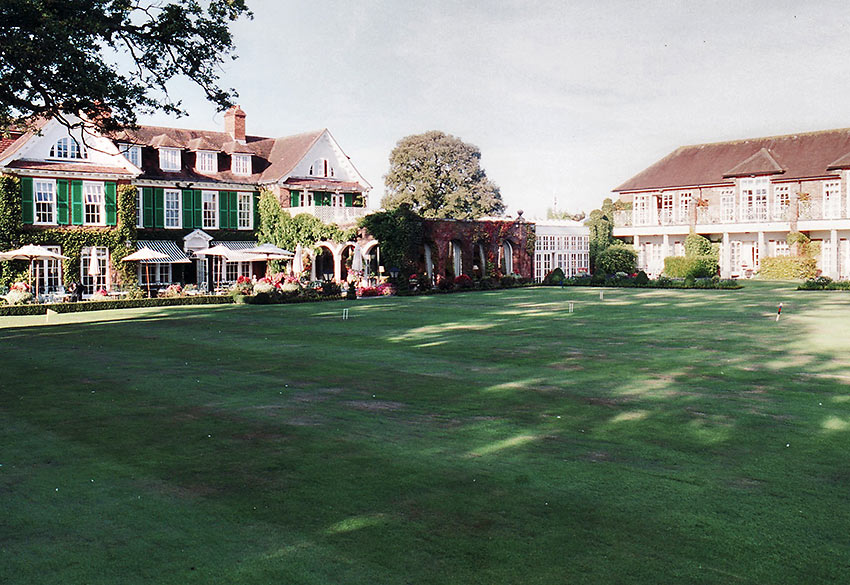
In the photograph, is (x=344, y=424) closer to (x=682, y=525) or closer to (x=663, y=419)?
(x=663, y=419)

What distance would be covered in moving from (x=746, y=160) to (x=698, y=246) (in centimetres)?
676

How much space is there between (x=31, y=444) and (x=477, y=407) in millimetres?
5162

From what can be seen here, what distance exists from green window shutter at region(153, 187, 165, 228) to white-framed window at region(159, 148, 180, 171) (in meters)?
1.62

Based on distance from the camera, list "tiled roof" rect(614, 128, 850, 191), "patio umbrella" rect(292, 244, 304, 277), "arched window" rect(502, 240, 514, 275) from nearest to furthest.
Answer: "patio umbrella" rect(292, 244, 304, 277), "arched window" rect(502, 240, 514, 275), "tiled roof" rect(614, 128, 850, 191)

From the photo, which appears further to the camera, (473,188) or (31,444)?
(473,188)

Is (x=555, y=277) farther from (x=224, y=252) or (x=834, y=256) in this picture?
(x=224, y=252)

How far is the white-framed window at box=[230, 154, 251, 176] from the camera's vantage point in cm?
4453

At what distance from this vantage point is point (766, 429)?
8.37 metres

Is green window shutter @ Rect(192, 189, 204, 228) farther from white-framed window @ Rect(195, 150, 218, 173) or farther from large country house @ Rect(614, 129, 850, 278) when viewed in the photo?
large country house @ Rect(614, 129, 850, 278)

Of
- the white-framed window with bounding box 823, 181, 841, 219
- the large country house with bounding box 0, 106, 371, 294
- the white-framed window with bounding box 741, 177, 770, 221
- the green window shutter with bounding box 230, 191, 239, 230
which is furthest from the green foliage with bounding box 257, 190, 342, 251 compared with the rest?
the white-framed window with bounding box 823, 181, 841, 219

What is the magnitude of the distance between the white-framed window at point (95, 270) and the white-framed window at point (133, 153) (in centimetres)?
526

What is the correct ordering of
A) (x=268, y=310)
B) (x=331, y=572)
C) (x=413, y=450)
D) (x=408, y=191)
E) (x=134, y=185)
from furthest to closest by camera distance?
(x=408, y=191), (x=134, y=185), (x=268, y=310), (x=413, y=450), (x=331, y=572)

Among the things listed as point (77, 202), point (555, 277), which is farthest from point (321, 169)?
point (555, 277)

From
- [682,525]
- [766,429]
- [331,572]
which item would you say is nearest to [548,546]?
[682,525]
